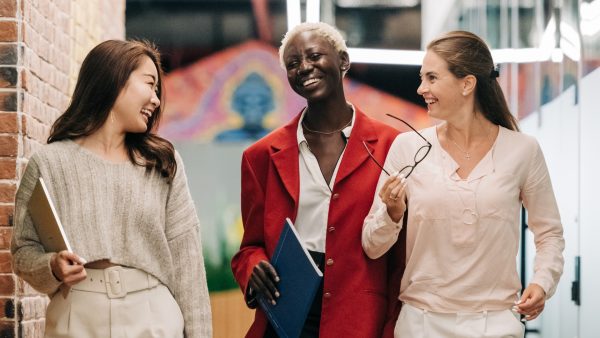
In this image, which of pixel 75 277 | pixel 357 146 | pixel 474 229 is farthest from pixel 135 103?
pixel 474 229

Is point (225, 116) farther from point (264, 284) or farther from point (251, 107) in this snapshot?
point (264, 284)

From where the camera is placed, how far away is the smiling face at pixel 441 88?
9.33 ft

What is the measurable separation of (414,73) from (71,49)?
7.52ft

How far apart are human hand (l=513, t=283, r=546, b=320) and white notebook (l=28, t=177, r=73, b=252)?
48.7 inches

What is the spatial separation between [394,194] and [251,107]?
10.3ft

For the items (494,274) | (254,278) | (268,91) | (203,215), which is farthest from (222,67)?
(494,274)

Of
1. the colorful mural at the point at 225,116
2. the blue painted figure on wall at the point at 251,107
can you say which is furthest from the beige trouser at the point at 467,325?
the blue painted figure on wall at the point at 251,107

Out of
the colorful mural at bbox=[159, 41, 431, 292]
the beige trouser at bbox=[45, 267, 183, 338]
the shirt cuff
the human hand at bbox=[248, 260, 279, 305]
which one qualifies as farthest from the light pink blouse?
the colorful mural at bbox=[159, 41, 431, 292]

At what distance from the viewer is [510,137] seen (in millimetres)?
2850

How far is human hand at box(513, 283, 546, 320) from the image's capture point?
260 cm

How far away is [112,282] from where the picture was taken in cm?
251

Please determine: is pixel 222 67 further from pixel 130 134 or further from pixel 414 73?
pixel 130 134

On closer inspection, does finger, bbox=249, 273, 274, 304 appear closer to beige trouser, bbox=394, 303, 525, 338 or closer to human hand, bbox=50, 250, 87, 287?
beige trouser, bbox=394, 303, 525, 338

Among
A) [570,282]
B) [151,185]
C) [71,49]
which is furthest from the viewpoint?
[570,282]
